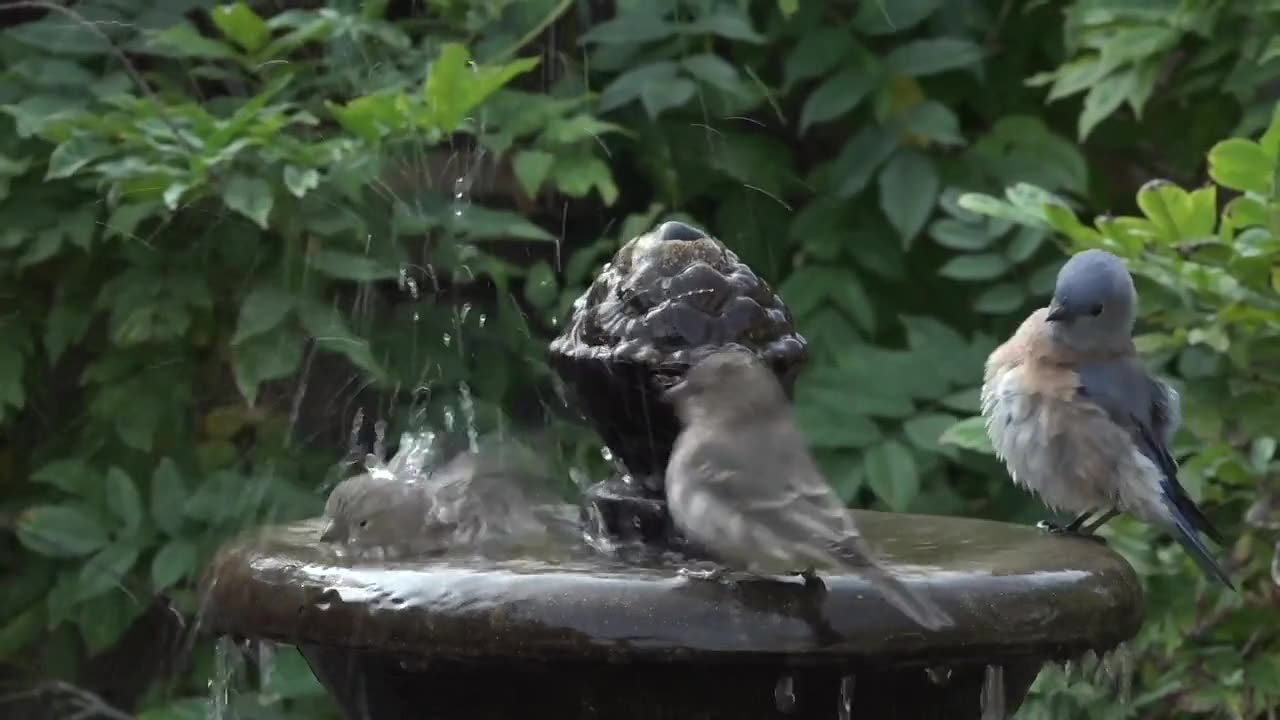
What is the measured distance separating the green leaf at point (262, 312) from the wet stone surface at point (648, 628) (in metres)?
1.23

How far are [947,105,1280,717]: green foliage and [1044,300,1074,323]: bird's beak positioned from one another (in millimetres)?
120

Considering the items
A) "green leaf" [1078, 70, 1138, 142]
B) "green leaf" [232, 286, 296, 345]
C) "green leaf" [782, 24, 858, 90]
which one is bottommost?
"green leaf" [232, 286, 296, 345]

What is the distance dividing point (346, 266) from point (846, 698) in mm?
1692

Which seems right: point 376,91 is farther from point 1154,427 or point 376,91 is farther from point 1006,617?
point 1006,617

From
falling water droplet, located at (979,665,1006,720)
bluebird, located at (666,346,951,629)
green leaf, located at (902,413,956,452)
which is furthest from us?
green leaf, located at (902,413,956,452)

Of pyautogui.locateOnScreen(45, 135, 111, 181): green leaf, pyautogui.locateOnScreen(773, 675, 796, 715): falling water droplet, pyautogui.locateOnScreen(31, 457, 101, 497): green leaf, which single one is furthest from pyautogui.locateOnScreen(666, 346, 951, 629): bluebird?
pyautogui.locateOnScreen(31, 457, 101, 497): green leaf

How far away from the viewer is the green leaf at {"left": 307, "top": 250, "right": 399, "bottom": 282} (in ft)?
10.7

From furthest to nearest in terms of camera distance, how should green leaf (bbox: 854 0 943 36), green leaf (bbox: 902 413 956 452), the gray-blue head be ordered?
green leaf (bbox: 854 0 943 36)
green leaf (bbox: 902 413 956 452)
the gray-blue head

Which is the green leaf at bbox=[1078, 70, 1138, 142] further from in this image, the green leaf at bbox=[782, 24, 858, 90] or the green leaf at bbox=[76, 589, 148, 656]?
the green leaf at bbox=[76, 589, 148, 656]

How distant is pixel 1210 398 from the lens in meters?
2.97

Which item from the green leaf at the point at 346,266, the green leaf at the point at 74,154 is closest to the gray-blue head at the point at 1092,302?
the green leaf at the point at 346,266

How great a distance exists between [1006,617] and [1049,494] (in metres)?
1.12

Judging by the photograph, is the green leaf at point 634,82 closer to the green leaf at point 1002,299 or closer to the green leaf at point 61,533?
the green leaf at point 1002,299

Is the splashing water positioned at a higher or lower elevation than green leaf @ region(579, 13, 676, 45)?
lower
